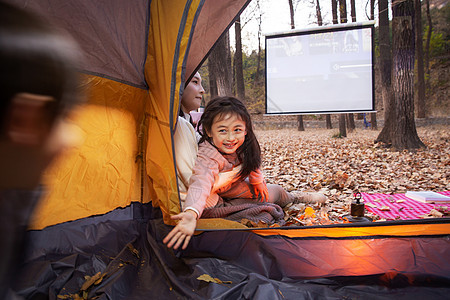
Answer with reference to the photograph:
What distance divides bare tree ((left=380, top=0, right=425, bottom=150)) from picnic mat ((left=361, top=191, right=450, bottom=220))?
3032mm

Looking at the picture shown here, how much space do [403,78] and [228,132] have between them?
16.5 feet

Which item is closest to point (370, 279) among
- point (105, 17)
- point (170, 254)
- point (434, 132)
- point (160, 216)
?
point (170, 254)

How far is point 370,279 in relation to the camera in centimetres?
140

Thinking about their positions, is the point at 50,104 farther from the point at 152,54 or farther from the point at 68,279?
the point at 152,54

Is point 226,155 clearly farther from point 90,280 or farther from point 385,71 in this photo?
point 385,71

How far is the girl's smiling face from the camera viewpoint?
2.03m

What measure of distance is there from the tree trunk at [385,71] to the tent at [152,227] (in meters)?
4.79

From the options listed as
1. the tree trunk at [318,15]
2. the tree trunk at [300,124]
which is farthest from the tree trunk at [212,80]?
the tree trunk at [300,124]

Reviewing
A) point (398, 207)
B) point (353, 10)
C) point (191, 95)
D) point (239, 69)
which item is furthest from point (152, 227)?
point (353, 10)

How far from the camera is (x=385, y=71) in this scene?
6.54 meters

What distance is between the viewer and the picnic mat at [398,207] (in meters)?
A: 2.38

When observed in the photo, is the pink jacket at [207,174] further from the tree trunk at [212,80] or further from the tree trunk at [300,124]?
the tree trunk at [300,124]

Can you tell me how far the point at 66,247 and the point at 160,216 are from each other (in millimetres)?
565

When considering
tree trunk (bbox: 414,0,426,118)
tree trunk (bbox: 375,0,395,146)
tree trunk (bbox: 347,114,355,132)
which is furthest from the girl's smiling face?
tree trunk (bbox: 347,114,355,132)
